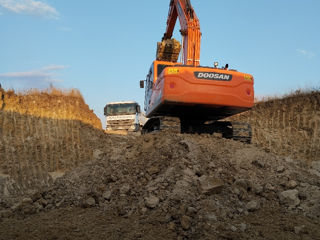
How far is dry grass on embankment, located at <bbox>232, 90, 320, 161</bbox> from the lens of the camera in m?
12.4

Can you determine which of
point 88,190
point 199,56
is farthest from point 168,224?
point 199,56

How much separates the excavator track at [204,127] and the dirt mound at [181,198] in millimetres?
1122

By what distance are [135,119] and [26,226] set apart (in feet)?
46.1

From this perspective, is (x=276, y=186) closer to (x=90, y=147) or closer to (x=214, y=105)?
(x=214, y=105)

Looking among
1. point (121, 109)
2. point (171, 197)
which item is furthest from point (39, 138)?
point (121, 109)

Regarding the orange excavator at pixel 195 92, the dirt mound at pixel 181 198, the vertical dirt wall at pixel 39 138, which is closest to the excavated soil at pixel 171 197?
the dirt mound at pixel 181 198

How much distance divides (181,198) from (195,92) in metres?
3.45

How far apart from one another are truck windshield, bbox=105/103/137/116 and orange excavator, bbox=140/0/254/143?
30.2 feet

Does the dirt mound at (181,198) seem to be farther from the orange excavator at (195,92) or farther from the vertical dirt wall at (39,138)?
the vertical dirt wall at (39,138)

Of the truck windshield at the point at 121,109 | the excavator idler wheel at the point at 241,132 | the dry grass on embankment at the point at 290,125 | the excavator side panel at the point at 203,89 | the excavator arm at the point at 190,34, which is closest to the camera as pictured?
the excavator side panel at the point at 203,89

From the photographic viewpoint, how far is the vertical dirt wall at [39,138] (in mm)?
8000

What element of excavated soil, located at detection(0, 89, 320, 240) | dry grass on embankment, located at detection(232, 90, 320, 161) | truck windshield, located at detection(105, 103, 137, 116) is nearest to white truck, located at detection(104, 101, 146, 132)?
truck windshield, located at detection(105, 103, 137, 116)

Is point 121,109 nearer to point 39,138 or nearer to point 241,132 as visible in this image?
point 39,138

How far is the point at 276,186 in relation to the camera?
5.39 metres
